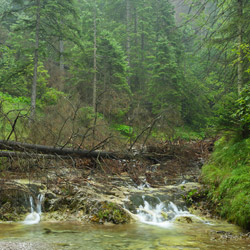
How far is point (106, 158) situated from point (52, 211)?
263cm

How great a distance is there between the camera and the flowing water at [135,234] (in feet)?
15.9

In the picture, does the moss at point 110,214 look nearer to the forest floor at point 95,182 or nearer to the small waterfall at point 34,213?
the forest floor at point 95,182

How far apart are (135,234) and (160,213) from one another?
2143 mm

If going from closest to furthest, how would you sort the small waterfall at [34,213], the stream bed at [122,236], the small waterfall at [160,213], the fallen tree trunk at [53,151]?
the stream bed at [122,236] < the small waterfall at [34,213] < the fallen tree trunk at [53,151] < the small waterfall at [160,213]

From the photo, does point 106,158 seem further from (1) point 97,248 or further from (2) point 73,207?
(1) point 97,248

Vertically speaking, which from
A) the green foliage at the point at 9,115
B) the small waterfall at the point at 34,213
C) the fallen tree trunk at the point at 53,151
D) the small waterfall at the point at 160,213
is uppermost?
the green foliage at the point at 9,115

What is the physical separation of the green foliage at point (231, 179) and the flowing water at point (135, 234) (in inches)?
16.4

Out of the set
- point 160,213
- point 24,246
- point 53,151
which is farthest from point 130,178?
point 24,246

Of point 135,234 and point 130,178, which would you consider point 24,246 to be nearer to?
point 135,234

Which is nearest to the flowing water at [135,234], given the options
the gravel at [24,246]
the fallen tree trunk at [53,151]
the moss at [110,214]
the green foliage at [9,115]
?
the gravel at [24,246]

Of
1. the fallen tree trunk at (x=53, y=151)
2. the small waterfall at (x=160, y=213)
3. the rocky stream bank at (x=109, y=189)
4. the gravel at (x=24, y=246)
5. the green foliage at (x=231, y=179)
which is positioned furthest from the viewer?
the small waterfall at (x=160, y=213)

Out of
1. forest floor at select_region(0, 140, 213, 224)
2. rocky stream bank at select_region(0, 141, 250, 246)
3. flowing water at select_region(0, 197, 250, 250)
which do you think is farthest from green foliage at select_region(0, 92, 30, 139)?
flowing water at select_region(0, 197, 250, 250)

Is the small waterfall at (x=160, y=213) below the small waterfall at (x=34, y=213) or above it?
below

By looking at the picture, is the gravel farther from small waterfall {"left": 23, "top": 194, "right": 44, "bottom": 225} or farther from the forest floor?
small waterfall {"left": 23, "top": 194, "right": 44, "bottom": 225}
